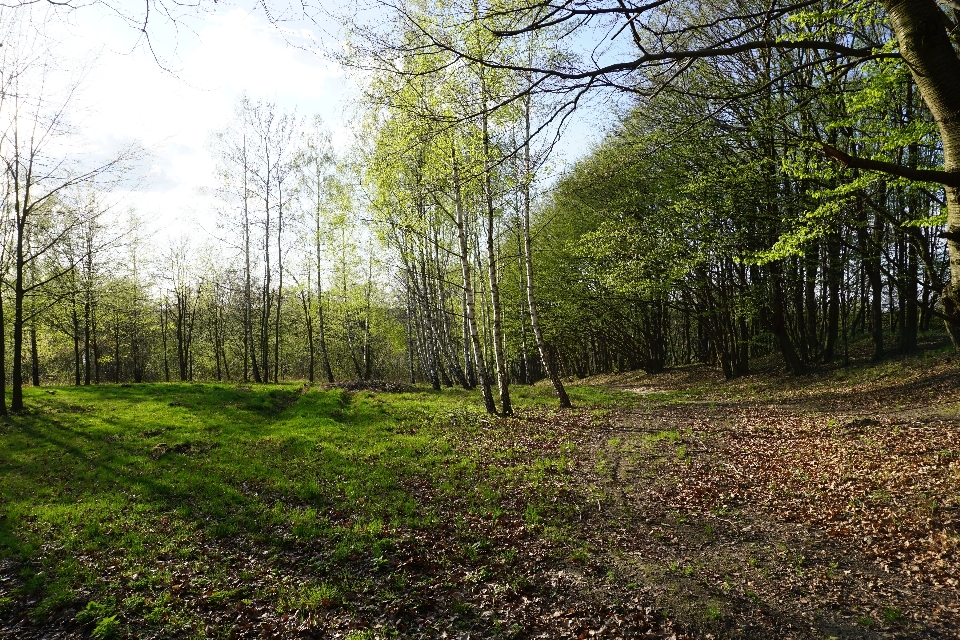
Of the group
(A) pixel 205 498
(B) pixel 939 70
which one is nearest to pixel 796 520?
(B) pixel 939 70

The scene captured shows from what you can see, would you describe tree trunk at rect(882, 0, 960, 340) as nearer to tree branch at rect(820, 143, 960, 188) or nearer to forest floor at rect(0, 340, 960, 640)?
tree branch at rect(820, 143, 960, 188)

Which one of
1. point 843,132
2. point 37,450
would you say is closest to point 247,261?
point 37,450

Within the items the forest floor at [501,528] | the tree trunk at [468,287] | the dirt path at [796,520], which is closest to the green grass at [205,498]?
the forest floor at [501,528]

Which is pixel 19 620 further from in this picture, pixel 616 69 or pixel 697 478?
pixel 697 478

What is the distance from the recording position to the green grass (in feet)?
20.1

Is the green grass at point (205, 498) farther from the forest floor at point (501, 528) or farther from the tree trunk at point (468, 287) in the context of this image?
the tree trunk at point (468, 287)

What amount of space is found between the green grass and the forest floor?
5 centimetres

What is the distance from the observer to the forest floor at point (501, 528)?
209 inches

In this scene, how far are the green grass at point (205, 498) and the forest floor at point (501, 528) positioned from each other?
5 cm

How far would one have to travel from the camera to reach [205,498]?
918cm

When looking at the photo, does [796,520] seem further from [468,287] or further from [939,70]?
[468,287]

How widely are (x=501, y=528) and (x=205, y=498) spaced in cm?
572

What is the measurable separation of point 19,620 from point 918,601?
9763mm

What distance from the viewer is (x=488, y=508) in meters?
8.20
